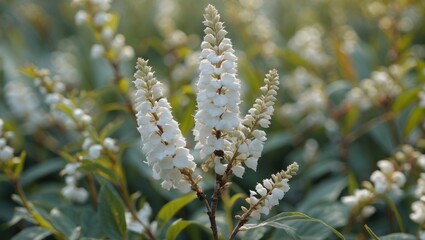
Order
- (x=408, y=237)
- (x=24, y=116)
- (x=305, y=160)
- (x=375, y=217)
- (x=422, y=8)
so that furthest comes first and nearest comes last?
1. (x=422, y=8)
2. (x=24, y=116)
3. (x=305, y=160)
4. (x=375, y=217)
5. (x=408, y=237)

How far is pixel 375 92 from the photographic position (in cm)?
303

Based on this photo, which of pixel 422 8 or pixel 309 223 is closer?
pixel 309 223

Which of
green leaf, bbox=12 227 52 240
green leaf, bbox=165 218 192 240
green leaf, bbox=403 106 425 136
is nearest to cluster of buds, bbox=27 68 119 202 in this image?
green leaf, bbox=12 227 52 240

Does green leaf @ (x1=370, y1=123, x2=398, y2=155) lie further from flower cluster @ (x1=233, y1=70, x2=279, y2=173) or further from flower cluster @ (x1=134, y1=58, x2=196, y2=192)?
flower cluster @ (x1=134, y1=58, x2=196, y2=192)

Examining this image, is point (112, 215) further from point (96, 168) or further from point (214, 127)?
point (214, 127)

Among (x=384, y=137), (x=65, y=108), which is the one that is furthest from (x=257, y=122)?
(x=384, y=137)

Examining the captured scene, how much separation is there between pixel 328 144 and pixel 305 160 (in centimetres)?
32

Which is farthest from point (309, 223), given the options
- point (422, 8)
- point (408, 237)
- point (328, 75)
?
point (422, 8)

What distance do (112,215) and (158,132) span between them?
1.89ft

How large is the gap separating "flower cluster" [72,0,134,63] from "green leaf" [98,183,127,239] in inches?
31.9

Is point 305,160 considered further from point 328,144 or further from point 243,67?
point 243,67

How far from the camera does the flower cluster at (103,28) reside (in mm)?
2602

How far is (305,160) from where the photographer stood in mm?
3334

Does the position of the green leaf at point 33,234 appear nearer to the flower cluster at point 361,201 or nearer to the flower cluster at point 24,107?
the flower cluster at point 361,201
